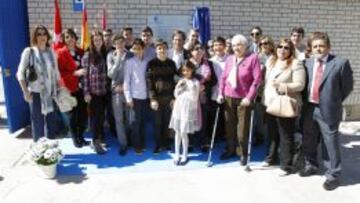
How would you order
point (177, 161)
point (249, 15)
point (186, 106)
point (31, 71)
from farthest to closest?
point (249, 15) → point (177, 161) → point (186, 106) → point (31, 71)

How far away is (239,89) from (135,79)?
4.63 feet

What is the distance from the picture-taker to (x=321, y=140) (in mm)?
5578

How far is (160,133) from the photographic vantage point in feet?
20.7

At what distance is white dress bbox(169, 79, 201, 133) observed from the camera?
19.1 ft

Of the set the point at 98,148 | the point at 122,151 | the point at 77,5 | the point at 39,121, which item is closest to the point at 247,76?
the point at 122,151

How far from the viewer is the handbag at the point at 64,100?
5.74 m

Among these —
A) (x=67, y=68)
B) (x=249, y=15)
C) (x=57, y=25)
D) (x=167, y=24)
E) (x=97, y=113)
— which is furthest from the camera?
(x=249, y=15)

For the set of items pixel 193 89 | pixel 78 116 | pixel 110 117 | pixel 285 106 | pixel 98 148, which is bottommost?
pixel 98 148

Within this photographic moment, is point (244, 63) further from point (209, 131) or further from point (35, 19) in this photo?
point (35, 19)

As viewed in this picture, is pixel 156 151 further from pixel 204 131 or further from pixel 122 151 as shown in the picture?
pixel 204 131

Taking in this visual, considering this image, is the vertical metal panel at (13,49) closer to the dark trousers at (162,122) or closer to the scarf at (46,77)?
the scarf at (46,77)

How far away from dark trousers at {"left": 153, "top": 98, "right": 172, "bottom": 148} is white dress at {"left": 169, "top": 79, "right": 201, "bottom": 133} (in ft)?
0.72

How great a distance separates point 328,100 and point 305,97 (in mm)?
393

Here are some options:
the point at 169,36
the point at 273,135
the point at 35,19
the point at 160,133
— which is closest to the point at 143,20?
the point at 169,36
